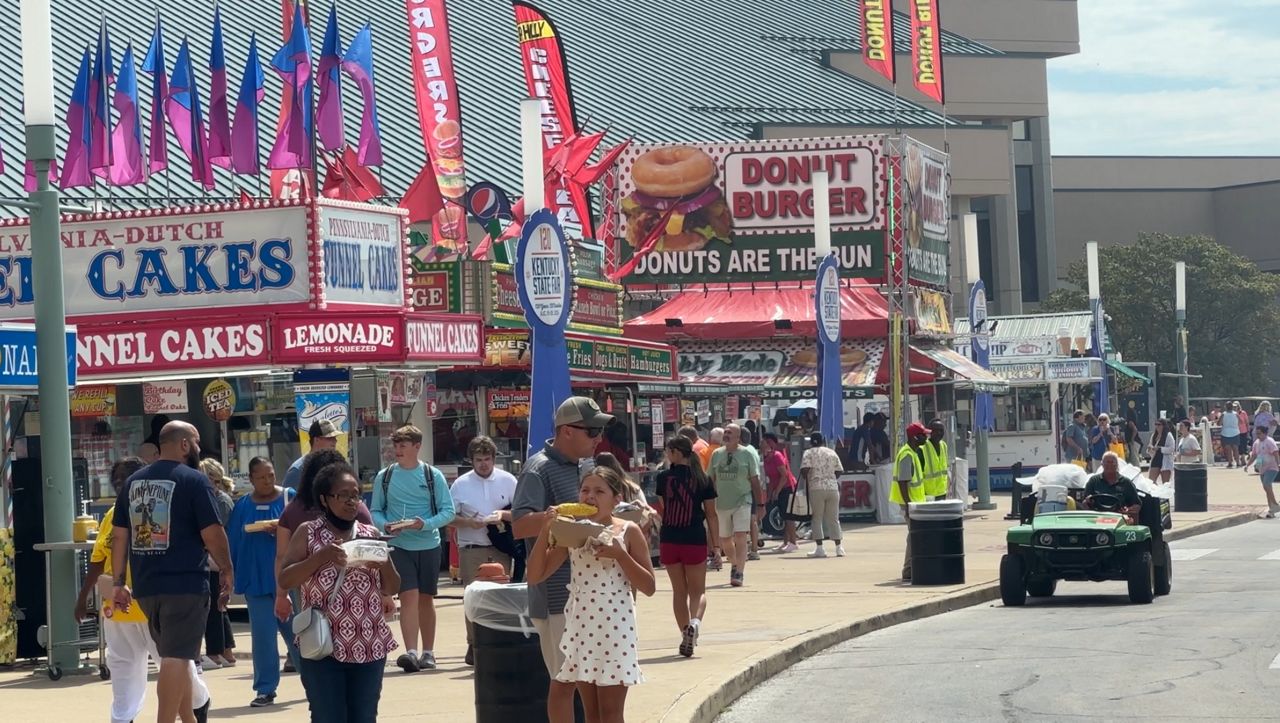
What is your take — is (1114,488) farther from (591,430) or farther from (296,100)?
(591,430)

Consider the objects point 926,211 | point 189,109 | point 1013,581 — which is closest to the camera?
point 1013,581

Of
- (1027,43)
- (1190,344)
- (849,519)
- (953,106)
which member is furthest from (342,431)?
(1027,43)

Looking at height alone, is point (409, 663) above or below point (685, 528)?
below

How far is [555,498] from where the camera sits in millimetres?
9406

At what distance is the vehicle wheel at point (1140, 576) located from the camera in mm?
18094

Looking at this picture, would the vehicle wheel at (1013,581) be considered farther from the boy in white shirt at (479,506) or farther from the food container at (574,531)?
the food container at (574,531)

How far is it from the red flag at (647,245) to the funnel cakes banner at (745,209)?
0.22 ft

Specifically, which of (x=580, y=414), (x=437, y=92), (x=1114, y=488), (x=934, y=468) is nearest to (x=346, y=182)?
(x=437, y=92)

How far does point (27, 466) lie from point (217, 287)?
6003 millimetres

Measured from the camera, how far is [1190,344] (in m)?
75.6

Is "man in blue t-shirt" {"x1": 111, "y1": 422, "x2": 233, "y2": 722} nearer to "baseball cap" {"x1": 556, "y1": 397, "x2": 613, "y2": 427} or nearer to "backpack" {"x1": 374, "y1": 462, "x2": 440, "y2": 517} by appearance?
"baseball cap" {"x1": 556, "y1": 397, "x2": 613, "y2": 427}

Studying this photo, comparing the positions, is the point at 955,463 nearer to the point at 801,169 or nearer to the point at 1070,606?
the point at 801,169

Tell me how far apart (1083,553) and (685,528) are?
5178 mm

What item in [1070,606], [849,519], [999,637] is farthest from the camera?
[849,519]
